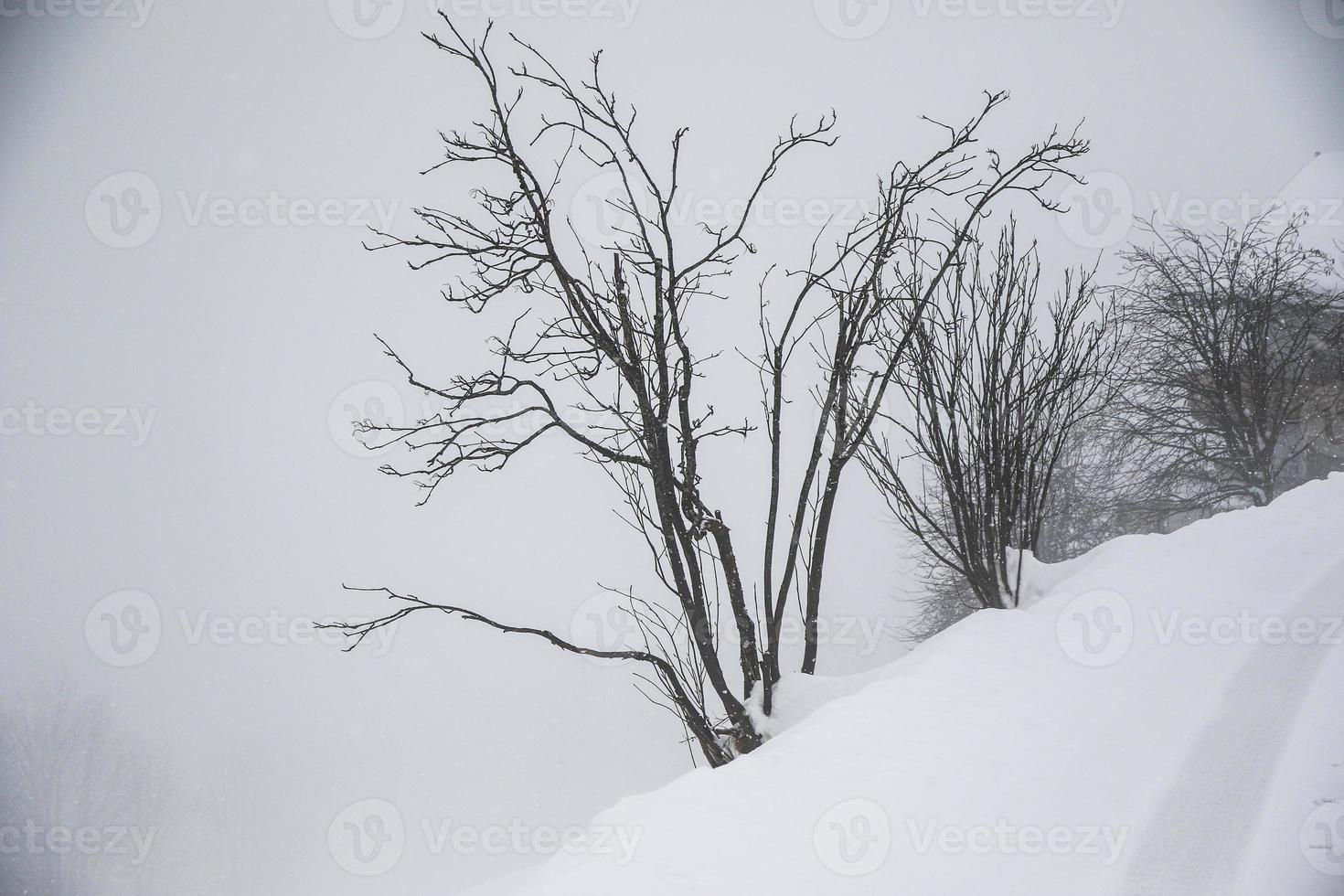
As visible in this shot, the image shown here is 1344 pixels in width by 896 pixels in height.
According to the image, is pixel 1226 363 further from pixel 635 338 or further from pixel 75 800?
pixel 75 800

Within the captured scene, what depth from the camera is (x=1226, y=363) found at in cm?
1212

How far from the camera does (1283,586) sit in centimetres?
495

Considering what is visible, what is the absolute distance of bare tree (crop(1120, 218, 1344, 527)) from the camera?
1191 centimetres

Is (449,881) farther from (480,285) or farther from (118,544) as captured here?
(118,544)

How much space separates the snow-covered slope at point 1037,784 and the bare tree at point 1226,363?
33.0 ft

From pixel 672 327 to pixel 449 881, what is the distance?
3461cm

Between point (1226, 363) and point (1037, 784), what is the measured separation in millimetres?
12896

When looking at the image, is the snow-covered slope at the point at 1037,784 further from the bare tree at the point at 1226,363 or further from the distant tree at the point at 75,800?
the distant tree at the point at 75,800

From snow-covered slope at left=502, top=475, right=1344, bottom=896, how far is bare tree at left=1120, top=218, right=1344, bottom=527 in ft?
33.0

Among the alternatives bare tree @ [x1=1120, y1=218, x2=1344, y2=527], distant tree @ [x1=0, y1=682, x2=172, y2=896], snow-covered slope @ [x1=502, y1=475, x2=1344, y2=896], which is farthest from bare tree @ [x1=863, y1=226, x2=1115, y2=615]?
distant tree @ [x1=0, y1=682, x2=172, y2=896]

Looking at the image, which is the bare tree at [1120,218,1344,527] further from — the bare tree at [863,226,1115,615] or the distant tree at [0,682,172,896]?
the distant tree at [0,682,172,896]

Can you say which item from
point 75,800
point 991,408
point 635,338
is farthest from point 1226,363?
point 75,800

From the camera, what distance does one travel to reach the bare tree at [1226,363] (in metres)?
11.9

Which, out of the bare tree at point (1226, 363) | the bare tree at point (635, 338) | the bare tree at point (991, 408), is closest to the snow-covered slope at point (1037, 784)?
the bare tree at point (635, 338)
